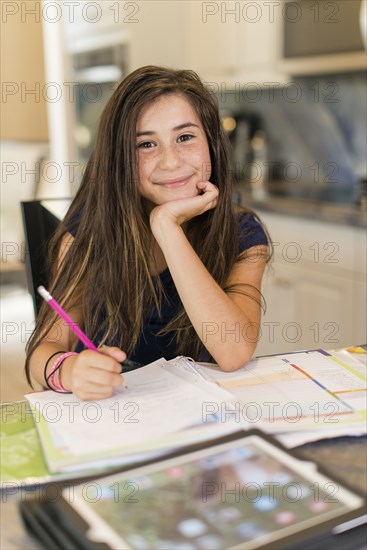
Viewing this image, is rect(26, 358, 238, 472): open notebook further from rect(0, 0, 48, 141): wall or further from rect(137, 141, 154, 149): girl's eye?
rect(0, 0, 48, 141): wall

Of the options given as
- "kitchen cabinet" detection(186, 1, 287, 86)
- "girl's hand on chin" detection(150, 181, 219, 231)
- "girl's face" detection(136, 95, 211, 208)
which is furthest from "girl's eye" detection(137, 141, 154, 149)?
"kitchen cabinet" detection(186, 1, 287, 86)

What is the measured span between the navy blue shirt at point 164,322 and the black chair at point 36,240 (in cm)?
23

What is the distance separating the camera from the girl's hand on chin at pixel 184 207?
53.5 inches

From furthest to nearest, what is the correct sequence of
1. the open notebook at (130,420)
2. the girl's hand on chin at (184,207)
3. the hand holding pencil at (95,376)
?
the girl's hand on chin at (184,207), the hand holding pencil at (95,376), the open notebook at (130,420)

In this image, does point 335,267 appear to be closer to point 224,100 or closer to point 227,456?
point 224,100

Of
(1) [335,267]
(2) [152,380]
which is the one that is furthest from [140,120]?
(1) [335,267]

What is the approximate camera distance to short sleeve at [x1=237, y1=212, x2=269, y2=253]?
153 cm

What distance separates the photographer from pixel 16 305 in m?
3.96

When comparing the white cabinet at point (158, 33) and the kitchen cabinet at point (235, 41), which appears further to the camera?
the white cabinet at point (158, 33)

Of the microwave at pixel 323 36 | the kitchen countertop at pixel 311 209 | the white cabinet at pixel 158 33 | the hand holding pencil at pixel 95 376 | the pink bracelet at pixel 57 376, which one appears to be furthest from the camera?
the white cabinet at pixel 158 33

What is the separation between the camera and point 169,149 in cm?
138

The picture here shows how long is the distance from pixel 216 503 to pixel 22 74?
3452 millimetres

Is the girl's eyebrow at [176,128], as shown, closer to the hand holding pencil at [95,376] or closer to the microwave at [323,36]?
the hand holding pencil at [95,376]

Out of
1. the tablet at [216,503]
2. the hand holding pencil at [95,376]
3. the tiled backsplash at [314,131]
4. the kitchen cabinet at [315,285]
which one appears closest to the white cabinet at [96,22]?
the tiled backsplash at [314,131]
